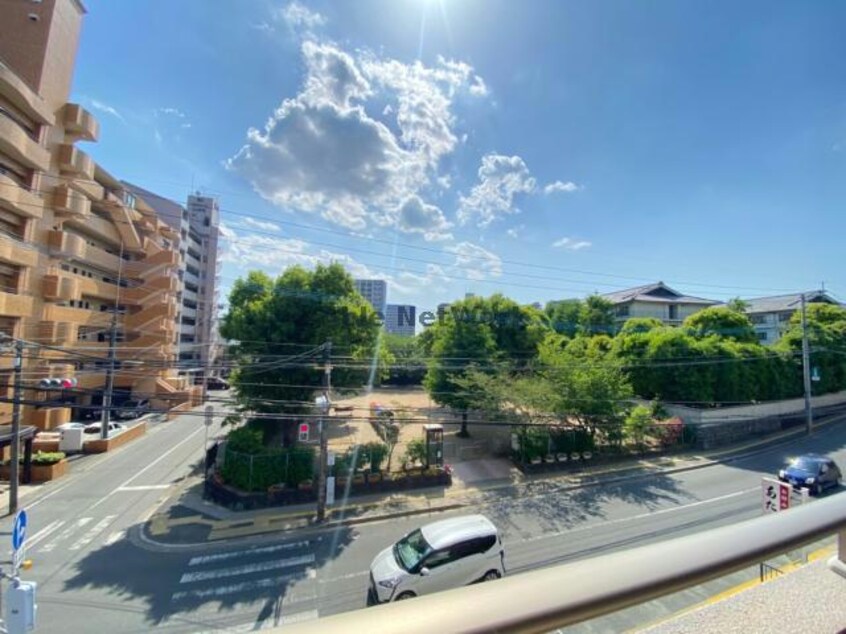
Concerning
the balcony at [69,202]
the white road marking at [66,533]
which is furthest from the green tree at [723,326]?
the balcony at [69,202]

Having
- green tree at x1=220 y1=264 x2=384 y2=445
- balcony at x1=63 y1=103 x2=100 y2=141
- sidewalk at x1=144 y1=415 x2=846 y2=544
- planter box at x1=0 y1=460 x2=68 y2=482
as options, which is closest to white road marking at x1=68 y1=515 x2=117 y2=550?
sidewalk at x1=144 y1=415 x2=846 y2=544

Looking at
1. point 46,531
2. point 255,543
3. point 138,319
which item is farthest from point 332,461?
point 138,319

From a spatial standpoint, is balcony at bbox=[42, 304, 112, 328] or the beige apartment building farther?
balcony at bbox=[42, 304, 112, 328]

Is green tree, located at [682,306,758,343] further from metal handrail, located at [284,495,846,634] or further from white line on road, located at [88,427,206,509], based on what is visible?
white line on road, located at [88,427,206,509]

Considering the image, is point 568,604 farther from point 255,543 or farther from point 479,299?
point 479,299

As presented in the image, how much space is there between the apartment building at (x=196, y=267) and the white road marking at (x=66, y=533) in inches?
1262

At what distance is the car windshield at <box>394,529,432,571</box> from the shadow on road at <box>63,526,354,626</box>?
239cm

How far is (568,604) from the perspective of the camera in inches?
31.6

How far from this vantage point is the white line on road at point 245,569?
10.0 m

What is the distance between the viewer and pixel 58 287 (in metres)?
21.7

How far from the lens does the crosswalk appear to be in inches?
353

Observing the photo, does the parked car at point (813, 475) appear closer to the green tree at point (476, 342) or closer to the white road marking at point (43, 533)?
the green tree at point (476, 342)

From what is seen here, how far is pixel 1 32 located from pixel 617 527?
111 ft

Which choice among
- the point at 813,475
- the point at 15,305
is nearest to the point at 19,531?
the point at 15,305
